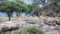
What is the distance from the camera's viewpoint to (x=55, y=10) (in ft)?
79.6

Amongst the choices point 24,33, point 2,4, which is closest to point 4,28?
point 24,33

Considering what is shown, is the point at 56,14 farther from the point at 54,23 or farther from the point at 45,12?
the point at 54,23

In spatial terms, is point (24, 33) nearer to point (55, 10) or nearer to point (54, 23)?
point (54, 23)

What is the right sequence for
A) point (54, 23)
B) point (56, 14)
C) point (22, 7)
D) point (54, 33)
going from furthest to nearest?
1. point (22, 7)
2. point (56, 14)
3. point (54, 23)
4. point (54, 33)

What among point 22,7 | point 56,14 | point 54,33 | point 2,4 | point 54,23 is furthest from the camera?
point 22,7

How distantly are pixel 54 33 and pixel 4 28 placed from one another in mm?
3234

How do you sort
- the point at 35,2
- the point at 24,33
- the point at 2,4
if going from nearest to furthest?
the point at 24,33
the point at 2,4
the point at 35,2

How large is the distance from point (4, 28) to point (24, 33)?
2.45m

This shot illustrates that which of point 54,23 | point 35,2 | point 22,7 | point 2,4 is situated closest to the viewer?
point 54,23

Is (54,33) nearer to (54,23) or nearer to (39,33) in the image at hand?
(39,33)

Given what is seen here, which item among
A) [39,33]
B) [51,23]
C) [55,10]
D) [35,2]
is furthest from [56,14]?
[35,2]

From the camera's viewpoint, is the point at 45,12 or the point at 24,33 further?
the point at 45,12

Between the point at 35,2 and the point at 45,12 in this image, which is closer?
the point at 45,12

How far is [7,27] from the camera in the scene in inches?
484
